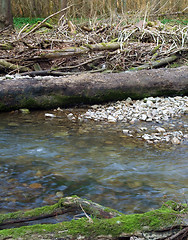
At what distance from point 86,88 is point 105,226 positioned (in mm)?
4624

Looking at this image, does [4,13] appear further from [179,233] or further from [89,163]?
[179,233]

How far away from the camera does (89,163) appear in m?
3.71

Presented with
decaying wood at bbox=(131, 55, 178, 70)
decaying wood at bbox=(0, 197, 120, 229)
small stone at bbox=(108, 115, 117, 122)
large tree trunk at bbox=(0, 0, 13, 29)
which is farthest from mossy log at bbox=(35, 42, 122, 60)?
decaying wood at bbox=(0, 197, 120, 229)

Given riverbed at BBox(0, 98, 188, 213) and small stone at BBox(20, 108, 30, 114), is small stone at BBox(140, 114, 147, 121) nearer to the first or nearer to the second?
riverbed at BBox(0, 98, 188, 213)

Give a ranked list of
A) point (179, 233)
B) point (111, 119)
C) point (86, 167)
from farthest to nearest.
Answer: point (111, 119) → point (86, 167) → point (179, 233)

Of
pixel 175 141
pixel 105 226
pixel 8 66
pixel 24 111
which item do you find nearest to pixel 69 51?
pixel 8 66

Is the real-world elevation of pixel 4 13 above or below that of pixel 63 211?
above

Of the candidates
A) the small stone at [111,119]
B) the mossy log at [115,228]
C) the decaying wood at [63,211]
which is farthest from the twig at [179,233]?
the small stone at [111,119]

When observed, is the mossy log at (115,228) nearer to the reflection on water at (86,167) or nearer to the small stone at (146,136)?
the reflection on water at (86,167)

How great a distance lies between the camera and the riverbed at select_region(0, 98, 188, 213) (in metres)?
2.86

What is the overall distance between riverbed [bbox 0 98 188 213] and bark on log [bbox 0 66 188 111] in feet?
1.51

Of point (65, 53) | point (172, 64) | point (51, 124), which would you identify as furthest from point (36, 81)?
point (172, 64)

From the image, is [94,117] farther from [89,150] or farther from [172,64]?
[172,64]

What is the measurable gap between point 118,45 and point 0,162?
6.01 m
